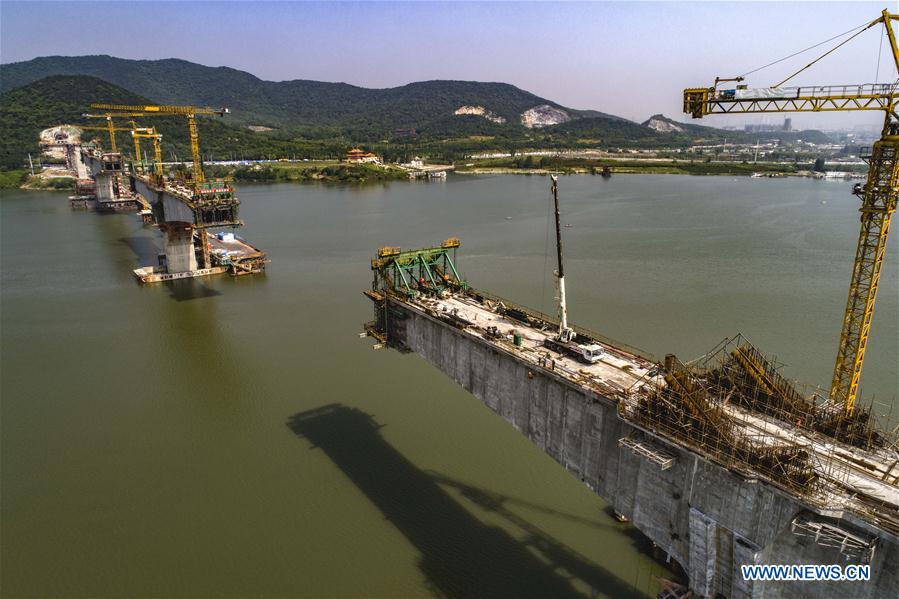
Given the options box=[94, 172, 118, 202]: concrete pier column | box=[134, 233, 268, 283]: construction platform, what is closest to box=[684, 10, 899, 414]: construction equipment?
box=[134, 233, 268, 283]: construction platform

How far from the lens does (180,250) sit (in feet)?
219

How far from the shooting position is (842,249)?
70.6 metres

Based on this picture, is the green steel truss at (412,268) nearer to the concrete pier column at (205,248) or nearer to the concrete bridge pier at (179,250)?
the concrete bridge pier at (179,250)

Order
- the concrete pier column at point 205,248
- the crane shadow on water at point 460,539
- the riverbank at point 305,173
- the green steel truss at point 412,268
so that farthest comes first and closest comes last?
the riverbank at point 305,173 < the concrete pier column at point 205,248 < the green steel truss at point 412,268 < the crane shadow on water at point 460,539

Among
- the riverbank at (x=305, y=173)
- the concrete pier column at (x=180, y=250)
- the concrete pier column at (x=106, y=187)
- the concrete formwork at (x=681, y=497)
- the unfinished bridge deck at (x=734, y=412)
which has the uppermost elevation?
the riverbank at (x=305, y=173)

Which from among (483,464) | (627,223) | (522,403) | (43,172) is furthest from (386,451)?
(43,172)

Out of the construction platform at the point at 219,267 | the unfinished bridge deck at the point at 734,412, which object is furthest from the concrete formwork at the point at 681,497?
the construction platform at the point at 219,267

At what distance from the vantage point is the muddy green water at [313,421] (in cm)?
2239

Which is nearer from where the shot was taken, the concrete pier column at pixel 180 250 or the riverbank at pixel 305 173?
the concrete pier column at pixel 180 250

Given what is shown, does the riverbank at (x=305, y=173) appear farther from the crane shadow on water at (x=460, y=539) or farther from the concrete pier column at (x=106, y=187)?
the crane shadow on water at (x=460, y=539)

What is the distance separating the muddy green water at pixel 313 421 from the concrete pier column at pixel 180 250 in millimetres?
3343

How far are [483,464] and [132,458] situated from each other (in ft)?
65.8

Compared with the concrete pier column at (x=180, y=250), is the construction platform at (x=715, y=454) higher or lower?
lower

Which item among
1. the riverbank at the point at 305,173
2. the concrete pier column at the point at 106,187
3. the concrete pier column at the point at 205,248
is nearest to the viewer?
the concrete pier column at the point at 205,248
